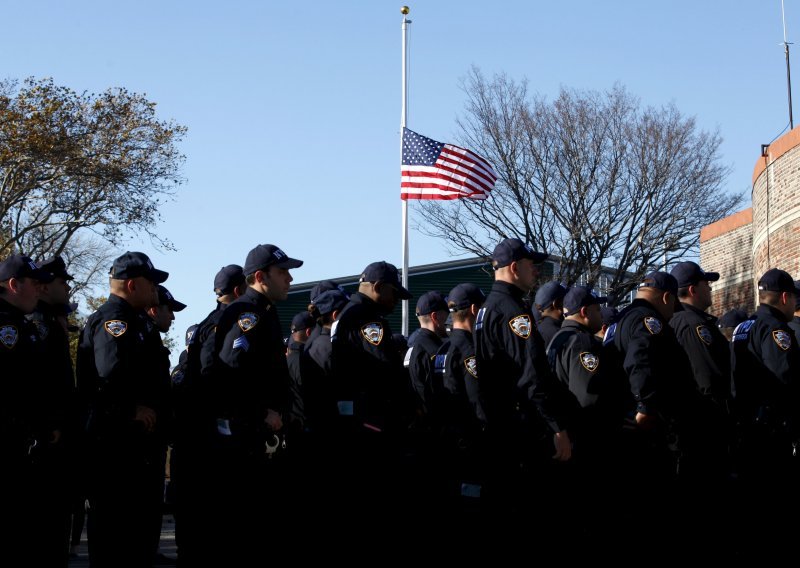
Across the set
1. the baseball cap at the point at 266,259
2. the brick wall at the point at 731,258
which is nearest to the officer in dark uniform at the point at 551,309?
the baseball cap at the point at 266,259

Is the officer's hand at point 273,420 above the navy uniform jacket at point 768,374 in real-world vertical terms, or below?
below

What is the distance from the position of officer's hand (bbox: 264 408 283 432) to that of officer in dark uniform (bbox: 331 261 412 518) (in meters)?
0.80

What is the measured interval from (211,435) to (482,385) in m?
1.93

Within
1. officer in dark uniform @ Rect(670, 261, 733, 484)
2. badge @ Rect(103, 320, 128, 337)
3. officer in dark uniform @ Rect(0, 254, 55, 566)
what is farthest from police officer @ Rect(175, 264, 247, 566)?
officer in dark uniform @ Rect(670, 261, 733, 484)

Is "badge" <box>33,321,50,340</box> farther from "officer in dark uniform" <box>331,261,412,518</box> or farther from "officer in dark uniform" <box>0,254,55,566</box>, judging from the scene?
"officer in dark uniform" <box>331,261,412,518</box>

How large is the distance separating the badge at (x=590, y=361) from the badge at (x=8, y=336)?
13.6 feet

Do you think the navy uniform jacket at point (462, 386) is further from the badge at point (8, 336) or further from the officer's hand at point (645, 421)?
the badge at point (8, 336)

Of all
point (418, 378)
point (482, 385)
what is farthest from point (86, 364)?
point (418, 378)

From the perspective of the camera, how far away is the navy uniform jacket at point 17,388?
21.5 ft

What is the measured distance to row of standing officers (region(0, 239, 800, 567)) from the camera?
23.4 ft

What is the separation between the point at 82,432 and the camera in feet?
23.4

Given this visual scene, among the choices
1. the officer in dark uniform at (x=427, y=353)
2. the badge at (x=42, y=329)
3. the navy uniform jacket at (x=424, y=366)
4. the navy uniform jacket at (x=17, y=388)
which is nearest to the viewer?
the navy uniform jacket at (x=17, y=388)

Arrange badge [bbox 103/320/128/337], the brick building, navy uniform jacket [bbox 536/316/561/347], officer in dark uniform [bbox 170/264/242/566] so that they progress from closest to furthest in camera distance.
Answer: badge [bbox 103/320/128/337]
officer in dark uniform [bbox 170/264/242/566]
navy uniform jacket [bbox 536/316/561/347]
the brick building

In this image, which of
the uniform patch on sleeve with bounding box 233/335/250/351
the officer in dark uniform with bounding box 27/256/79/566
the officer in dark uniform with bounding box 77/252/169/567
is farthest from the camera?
the uniform patch on sleeve with bounding box 233/335/250/351
